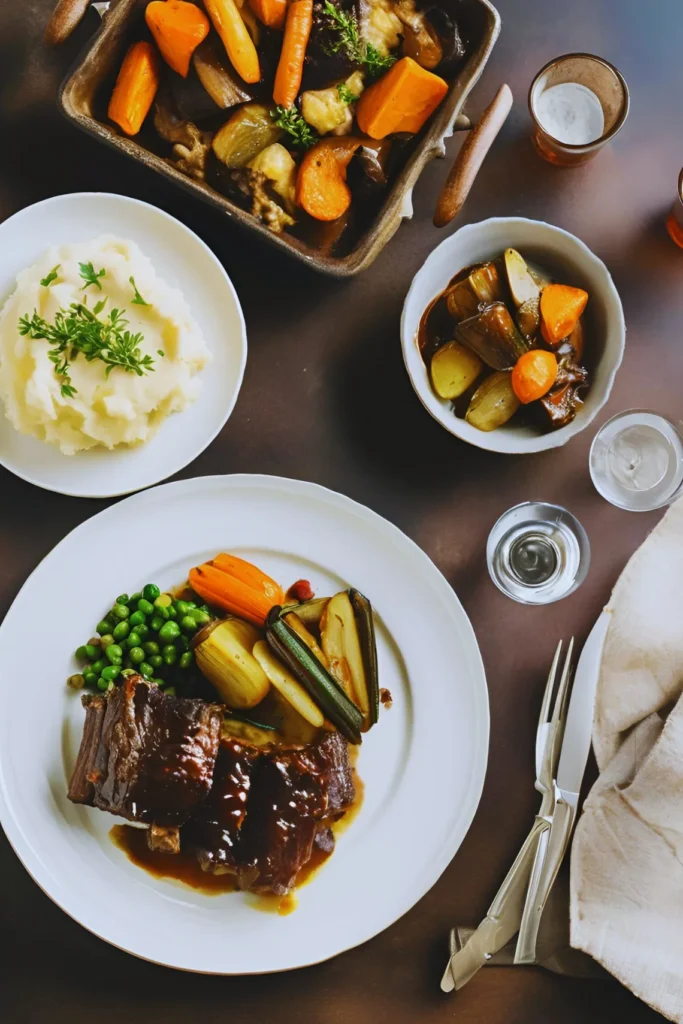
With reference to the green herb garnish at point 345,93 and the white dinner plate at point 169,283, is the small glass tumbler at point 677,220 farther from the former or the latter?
the white dinner plate at point 169,283

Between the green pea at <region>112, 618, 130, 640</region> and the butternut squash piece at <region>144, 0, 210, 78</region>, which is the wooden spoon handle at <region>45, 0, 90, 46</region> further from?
the green pea at <region>112, 618, 130, 640</region>

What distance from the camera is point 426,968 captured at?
314 cm

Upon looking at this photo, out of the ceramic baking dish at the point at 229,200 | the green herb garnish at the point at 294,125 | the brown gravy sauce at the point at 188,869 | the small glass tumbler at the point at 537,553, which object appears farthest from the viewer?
the small glass tumbler at the point at 537,553

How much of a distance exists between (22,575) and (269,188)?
1.60 meters

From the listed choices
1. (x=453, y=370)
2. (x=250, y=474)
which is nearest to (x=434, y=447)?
(x=453, y=370)

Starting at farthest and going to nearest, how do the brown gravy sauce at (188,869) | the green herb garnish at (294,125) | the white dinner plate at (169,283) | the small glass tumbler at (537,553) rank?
the small glass tumbler at (537,553) → the brown gravy sauce at (188,869) → the white dinner plate at (169,283) → the green herb garnish at (294,125)

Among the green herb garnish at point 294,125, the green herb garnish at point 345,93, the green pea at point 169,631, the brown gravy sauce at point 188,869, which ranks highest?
the green herb garnish at point 345,93

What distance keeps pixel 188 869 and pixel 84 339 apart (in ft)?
6.05

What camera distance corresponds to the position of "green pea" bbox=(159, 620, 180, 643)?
9.86 feet

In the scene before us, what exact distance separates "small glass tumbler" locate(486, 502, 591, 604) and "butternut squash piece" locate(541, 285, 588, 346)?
637mm

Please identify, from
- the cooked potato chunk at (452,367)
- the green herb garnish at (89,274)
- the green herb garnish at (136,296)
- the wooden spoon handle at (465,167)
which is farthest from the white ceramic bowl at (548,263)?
the green herb garnish at (89,274)

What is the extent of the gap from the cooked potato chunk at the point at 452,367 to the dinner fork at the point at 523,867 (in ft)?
3.28

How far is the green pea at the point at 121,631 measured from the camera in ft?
9.86

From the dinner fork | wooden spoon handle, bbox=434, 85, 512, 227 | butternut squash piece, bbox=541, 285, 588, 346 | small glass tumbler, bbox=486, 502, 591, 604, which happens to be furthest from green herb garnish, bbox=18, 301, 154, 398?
the dinner fork
